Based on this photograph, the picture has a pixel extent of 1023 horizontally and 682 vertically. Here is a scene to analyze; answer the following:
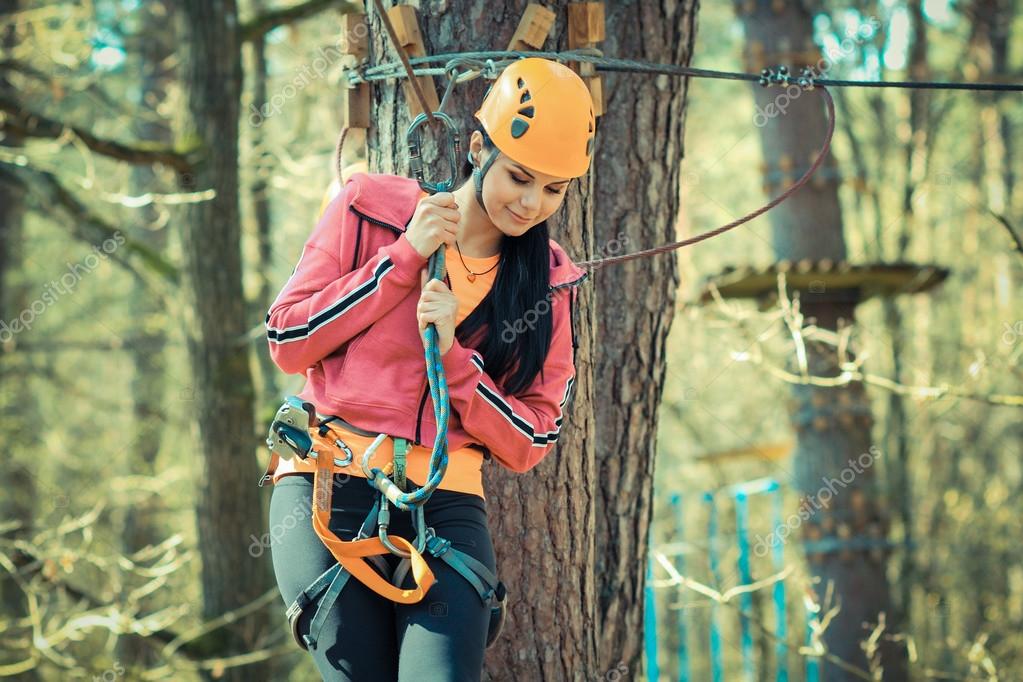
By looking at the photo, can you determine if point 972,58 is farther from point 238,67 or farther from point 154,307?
point 154,307

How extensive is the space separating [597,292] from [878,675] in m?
2.35

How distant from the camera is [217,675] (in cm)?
644

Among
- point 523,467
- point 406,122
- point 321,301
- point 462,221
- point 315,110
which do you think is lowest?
point 523,467

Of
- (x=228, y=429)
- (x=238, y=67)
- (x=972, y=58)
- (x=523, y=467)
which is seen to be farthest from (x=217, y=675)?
(x=972, y=58)

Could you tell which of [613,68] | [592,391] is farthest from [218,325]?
[613,68]

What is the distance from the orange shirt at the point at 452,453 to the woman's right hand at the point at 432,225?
3.4 inches

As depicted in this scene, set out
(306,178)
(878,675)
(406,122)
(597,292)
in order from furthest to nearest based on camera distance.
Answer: (306,178) < (878,675) < (597,292) < (406,122)

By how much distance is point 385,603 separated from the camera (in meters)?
2.56

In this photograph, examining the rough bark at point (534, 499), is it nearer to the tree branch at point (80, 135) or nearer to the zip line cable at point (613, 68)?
the zip line cable at point (613, 68)

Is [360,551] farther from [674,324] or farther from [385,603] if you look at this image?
[674,324]

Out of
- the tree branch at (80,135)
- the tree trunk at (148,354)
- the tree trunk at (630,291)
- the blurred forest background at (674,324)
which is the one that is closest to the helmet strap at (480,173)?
the tree trunk at (630,291)

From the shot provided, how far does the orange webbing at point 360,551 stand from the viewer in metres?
2.47

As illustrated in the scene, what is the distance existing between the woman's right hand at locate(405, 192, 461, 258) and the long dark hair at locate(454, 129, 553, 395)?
22cm

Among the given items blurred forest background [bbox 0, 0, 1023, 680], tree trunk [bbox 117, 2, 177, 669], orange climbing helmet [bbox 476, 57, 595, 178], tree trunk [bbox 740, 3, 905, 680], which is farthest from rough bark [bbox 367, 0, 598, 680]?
tree trunk [bbox 117, 2, 177, 669]
